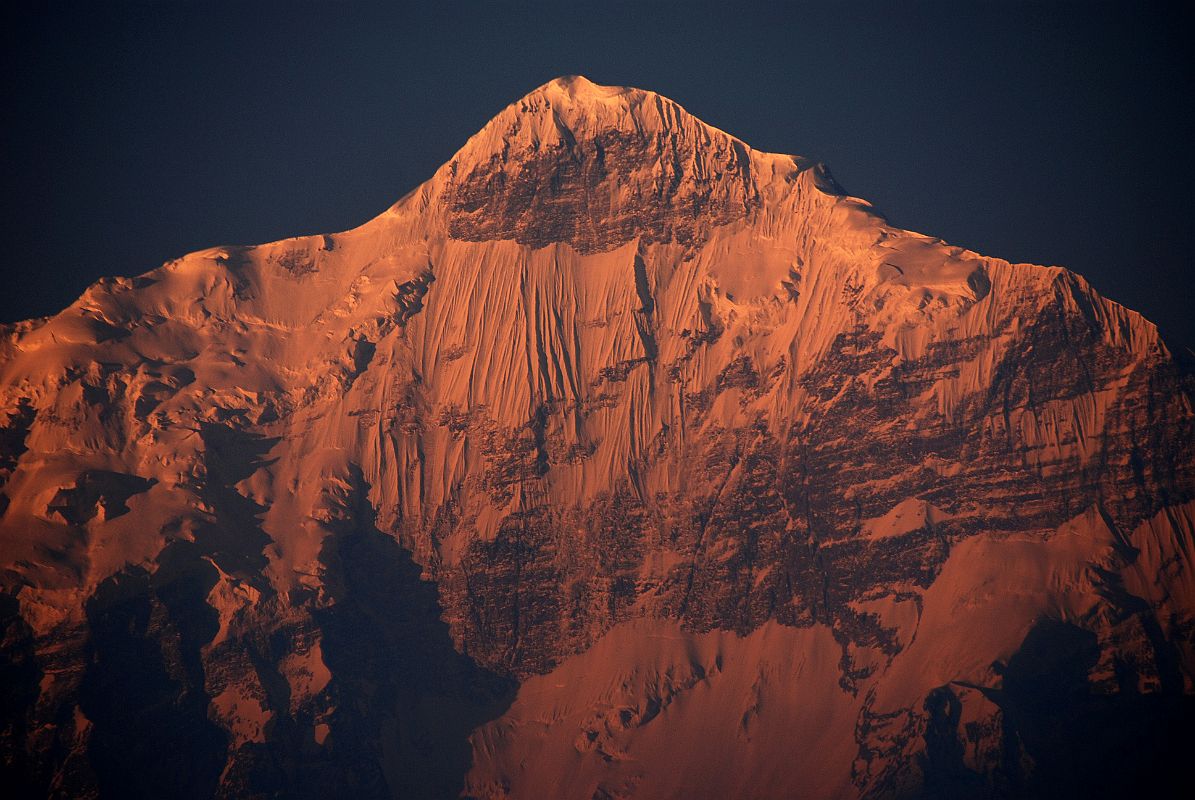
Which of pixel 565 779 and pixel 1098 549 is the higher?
pixel 1098 549

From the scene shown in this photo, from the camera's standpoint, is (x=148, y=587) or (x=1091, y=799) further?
(x=148, y=587)

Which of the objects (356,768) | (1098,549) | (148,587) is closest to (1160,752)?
(1098,549)

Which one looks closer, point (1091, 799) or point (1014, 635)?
point (1091, 799)

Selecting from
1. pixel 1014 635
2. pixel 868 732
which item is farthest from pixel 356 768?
pixel 1014 635

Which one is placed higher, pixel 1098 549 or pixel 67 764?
pixel 1098 549

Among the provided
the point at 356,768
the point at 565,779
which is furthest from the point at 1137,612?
the point at 356,768

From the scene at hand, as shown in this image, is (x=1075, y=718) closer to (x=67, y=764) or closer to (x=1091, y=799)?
(x=1091, y=799)

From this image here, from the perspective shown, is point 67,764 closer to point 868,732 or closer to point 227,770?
point 227,770

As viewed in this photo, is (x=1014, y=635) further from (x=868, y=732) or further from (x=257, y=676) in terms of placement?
(x=257, y=676)
